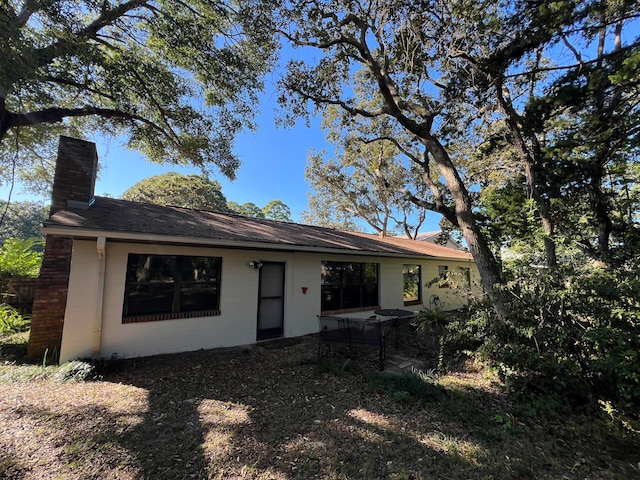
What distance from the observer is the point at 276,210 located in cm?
4247

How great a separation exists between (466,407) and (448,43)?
7795 mm

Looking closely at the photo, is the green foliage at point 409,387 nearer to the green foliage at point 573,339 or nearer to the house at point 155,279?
the green foliage at point 573,339

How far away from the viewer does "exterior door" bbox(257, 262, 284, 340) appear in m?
7.60

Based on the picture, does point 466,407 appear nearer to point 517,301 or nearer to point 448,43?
point 517,301

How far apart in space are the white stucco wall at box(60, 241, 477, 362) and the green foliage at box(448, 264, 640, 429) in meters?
4.70

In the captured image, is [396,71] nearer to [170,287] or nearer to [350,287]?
[350,287]

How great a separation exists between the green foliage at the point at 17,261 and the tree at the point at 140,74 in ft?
9.66

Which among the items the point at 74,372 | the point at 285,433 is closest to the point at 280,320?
the point at 74,372

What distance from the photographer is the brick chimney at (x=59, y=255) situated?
18.3 feet

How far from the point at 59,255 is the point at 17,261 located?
4102 mm

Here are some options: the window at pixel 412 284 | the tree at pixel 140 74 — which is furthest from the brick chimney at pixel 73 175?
the window at pixel 412 284

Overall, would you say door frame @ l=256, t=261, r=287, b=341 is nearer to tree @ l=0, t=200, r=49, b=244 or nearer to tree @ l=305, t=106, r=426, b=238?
tree @ l=305, t=106, r=426, b=238

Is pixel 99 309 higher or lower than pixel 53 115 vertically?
lower

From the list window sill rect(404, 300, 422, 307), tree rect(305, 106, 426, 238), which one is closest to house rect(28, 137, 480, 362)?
window sill rect(404, 300, 422, 307)
